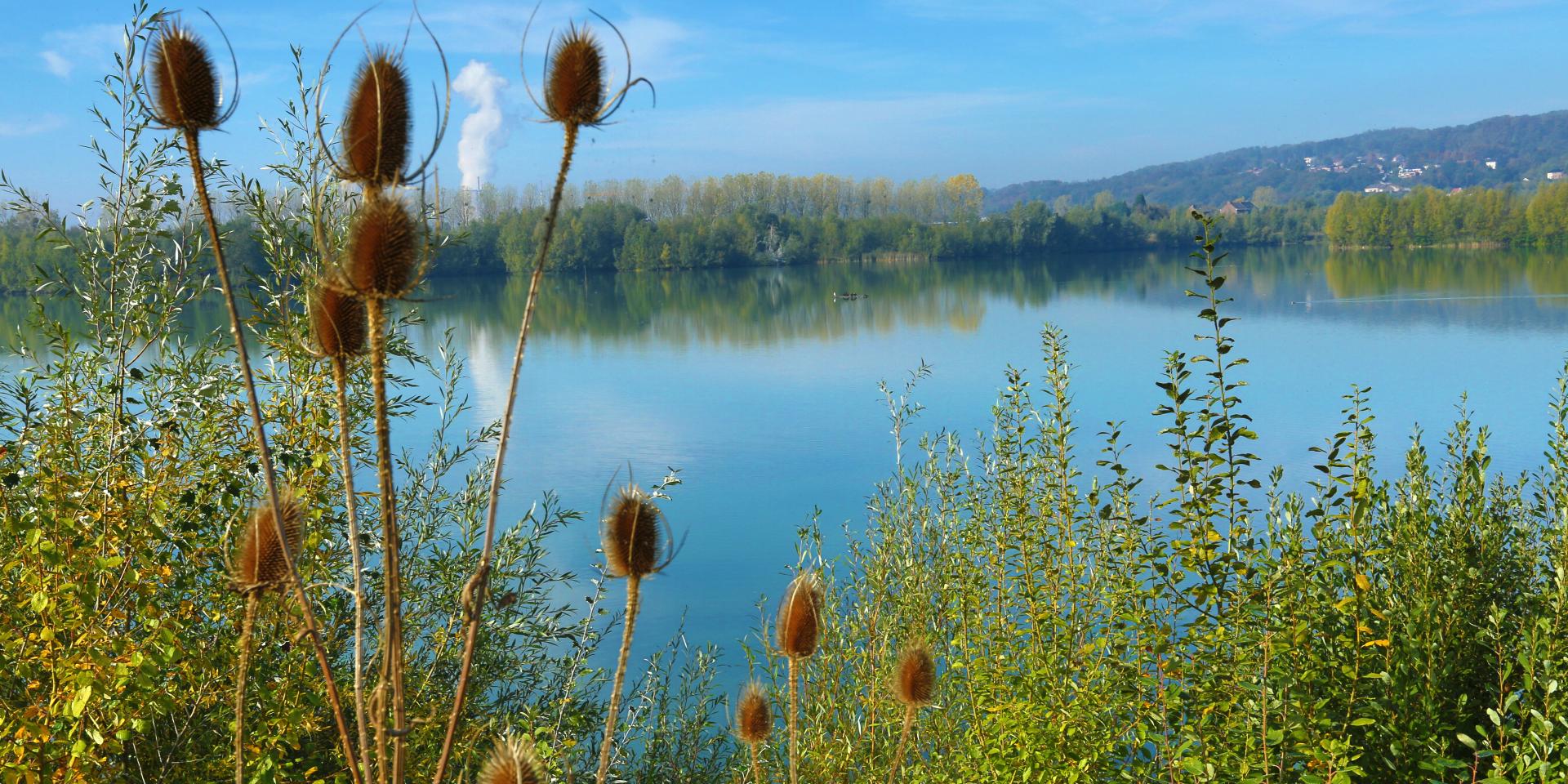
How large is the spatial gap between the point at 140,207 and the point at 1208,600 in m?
3.90

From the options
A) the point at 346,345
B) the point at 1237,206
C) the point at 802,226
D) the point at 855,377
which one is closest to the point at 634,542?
the point at 346,345

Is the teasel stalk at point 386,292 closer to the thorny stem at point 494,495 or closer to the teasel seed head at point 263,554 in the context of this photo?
the thorny stem at point 494,495

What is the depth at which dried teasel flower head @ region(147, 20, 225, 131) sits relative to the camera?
4.24 feet

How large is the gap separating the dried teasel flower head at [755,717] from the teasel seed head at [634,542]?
104cm

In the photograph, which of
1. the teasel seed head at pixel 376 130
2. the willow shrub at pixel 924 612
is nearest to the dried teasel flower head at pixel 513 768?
the teasel seed head at pixel 376 130

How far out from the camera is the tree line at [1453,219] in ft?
220

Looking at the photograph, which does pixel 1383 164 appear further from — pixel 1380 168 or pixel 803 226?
pixel 803 226

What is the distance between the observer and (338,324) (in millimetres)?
1470

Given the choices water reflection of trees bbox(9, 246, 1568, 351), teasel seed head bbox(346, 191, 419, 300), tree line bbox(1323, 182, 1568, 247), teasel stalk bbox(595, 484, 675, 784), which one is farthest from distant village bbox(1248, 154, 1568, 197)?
teasel seed head bbox(346, 191, 419, 300)

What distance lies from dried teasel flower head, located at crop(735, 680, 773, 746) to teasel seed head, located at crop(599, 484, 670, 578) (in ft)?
3.42

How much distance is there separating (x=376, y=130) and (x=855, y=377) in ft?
74.6

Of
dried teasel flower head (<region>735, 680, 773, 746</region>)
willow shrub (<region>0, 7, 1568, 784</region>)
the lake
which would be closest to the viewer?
dried teasel flower head (<region>735, 680, 773, 746</region>)

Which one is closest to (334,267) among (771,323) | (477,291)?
(771,323)

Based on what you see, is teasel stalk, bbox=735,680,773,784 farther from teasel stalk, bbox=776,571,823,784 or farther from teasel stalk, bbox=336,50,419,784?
teasel stalk, bbox=336,50,419,784
